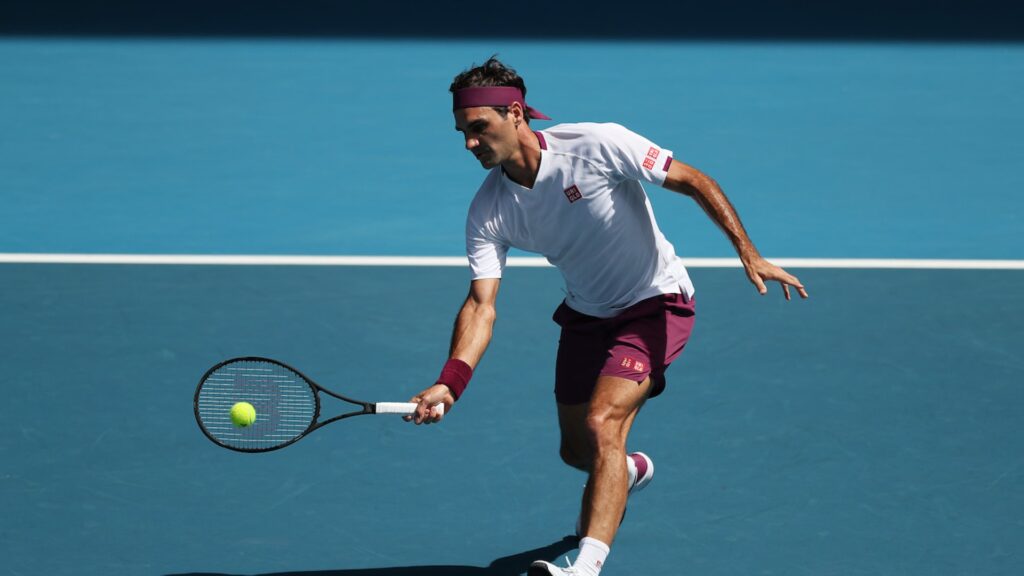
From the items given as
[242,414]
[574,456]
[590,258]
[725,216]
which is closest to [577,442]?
[574,456]

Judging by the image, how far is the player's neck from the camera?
5.36 metres

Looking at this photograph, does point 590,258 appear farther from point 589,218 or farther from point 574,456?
point 574,456

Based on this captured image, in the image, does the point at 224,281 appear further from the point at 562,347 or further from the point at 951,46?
the point at 951,46

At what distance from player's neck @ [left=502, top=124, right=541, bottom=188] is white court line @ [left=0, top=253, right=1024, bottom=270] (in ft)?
10.2

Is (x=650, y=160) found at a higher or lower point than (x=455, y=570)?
higher

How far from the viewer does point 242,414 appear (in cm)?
539

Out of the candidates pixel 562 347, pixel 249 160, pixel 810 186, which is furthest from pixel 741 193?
pixel 562 347

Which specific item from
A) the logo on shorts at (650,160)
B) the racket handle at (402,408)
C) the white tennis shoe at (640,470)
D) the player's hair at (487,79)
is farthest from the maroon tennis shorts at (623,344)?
the player's hair at (487,79)

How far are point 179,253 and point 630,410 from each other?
424 cm

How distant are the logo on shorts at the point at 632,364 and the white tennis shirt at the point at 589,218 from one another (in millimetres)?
309

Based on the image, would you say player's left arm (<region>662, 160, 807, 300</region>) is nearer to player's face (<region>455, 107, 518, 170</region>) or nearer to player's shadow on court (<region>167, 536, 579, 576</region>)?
player's face (<region>455, 107, 518, 170</region>)

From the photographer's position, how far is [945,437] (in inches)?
257

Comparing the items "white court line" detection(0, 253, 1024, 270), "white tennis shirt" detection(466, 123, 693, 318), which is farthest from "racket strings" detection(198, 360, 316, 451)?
"white court line" detection(0, 253, 1024, 270)

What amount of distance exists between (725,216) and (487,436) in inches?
72.8
